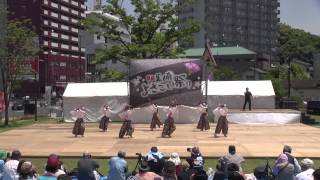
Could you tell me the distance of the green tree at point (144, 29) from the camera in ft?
190


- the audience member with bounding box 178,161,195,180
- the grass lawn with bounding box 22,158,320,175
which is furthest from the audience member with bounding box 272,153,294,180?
the grass lawn with bounding box 22,158,320,175

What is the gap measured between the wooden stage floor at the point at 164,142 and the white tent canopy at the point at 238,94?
33.1 feet

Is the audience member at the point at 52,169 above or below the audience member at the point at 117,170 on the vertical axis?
above

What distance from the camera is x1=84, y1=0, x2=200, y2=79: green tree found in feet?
190

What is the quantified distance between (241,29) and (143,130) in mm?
150703

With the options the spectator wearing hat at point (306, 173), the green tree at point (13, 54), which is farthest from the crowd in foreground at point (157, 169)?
the green tree at point (13, 54)

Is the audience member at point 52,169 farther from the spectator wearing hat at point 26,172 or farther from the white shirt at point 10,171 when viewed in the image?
the white shirt at point 10,171

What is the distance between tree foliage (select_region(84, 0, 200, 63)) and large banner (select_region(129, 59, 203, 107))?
8979mm

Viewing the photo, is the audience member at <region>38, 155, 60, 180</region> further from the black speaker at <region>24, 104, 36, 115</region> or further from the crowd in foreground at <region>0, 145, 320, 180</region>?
the black speaker at <region>24, 104, 36, 115</region>

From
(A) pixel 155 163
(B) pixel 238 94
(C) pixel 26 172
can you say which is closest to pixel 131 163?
(A) pixel 155 163

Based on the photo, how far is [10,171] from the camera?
44.7ft

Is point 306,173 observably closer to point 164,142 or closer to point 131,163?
point 131,163

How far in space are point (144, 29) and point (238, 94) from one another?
479 inches

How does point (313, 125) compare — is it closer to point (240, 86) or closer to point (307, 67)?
point (240, 86)
